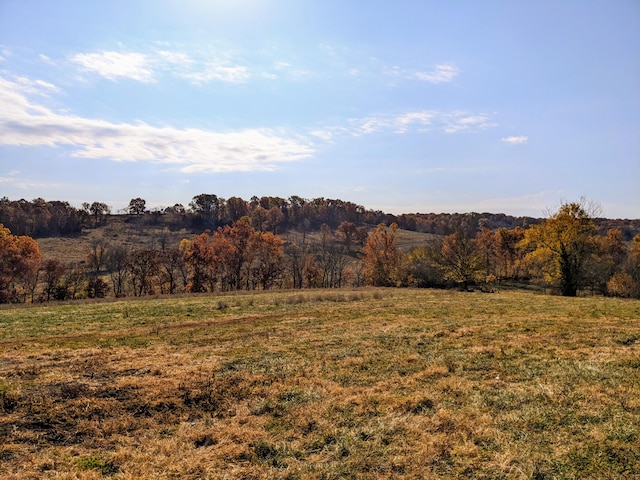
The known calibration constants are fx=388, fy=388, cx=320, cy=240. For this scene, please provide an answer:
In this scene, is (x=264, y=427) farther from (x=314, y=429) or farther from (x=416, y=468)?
(x=416, y=468)

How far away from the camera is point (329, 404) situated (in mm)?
9820

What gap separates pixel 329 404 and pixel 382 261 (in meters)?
73.8

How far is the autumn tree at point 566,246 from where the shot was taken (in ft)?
140

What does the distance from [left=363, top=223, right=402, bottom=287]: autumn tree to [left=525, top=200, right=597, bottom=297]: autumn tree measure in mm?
30808

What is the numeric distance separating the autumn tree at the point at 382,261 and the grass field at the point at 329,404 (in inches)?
2265

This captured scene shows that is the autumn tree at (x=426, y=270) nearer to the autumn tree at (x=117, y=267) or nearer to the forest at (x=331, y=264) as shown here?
the forest at (x=331, y=264)

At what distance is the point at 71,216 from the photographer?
148 meters

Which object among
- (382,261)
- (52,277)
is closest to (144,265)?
(52,277)

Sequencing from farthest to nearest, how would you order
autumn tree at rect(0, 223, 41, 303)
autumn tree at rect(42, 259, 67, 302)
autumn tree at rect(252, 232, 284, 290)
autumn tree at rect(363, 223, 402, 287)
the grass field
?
autumn tree at rect(252, 232, 284, 290) < autumn tree at rect(363, 223, 402, 287) < autumn tree at rect(0, 223, 41, 303) < autumn tree at rect(42, 259, 67, 302) < the grass field

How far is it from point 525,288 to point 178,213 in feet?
505

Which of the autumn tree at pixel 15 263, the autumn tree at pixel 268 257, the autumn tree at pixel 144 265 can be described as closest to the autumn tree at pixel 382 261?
the autumn tree at pixel 268 257

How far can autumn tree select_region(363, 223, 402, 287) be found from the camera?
3022 inches

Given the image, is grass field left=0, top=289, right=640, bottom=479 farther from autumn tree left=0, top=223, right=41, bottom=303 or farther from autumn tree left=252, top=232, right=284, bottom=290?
autumn tree left=252, top=232, right=284, bottom=290

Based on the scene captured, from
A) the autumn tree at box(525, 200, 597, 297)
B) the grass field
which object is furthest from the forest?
the grass field
